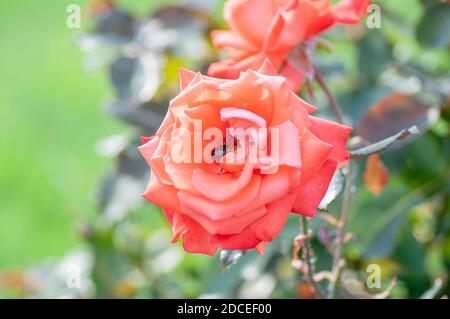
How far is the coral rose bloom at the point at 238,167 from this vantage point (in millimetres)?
679

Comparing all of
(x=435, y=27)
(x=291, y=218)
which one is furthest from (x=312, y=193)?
(x=435, y=27)

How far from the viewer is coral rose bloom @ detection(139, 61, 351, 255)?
0.68 metres

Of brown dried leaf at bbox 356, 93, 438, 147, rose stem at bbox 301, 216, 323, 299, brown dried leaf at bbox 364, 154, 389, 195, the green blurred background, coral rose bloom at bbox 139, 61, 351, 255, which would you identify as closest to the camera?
coral rose bloom at bbox 139, 61, 351, 255

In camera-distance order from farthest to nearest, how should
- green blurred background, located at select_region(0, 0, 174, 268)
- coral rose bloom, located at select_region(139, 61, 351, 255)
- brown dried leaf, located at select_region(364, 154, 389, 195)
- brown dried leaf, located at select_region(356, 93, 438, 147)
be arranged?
green blurred background, located at select_region(0, 0, 174, 268), brown dried leaf, located at select_region(356, 93, 438, 147), brown dried leaf, located at select_region(364, 154, 389, 195), coral rose bloom, located at select_region(139, 61, 351, 255)

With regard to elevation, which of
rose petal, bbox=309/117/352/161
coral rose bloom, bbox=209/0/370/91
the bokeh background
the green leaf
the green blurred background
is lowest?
the green blurred background

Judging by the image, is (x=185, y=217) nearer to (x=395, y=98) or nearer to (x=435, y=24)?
(x=395, y=98)

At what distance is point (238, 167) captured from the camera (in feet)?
2.28

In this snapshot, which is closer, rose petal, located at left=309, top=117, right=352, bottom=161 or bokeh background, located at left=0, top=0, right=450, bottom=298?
rose petal, located at left=309, top=117, right=352, bottom=161

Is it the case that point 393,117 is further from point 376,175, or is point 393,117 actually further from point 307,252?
point 307,252

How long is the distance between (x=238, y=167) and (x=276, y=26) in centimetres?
23

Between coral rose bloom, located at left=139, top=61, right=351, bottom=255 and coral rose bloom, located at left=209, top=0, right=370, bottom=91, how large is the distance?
16 cm

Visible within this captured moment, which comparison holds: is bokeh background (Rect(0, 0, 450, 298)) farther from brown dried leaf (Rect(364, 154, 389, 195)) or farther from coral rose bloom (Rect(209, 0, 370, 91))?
coral rose bloom (Rect(209, 0, 370, 91))

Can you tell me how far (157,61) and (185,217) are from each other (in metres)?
0.72

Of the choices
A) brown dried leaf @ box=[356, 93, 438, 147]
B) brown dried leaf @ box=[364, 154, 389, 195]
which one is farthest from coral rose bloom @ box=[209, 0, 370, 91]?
brown dried leaf @ box=[356, 93, 438, 147]
